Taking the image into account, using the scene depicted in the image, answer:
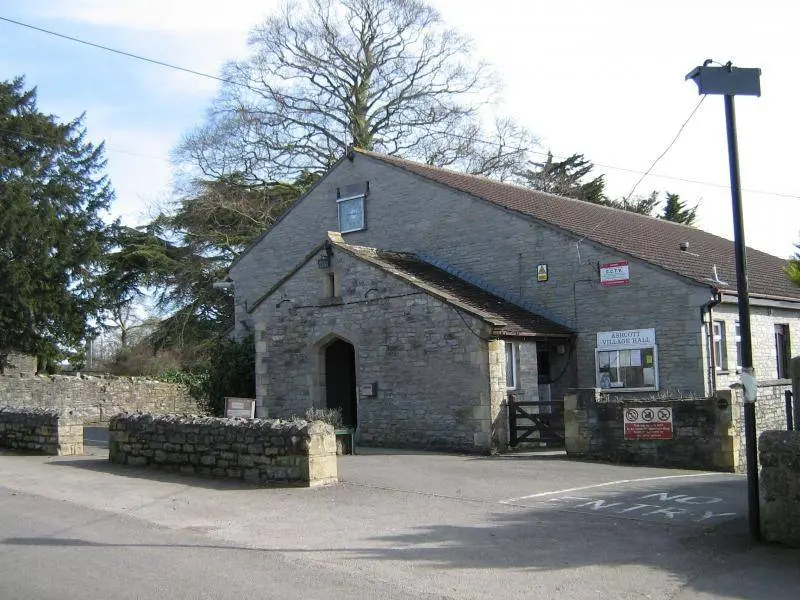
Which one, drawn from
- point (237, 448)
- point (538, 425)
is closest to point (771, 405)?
point (538, 425)

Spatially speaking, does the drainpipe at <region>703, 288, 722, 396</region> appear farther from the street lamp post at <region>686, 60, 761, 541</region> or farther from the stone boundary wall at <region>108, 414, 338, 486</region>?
the stone boundary wall at <region>108, 414, 338, 486</region>

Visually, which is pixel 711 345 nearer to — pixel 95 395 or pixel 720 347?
pixel 720 347

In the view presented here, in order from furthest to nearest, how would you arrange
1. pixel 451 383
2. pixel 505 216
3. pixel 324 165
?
pixel 324 165 → pixel 505 216 → pixel 451 383

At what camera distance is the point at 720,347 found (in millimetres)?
19984

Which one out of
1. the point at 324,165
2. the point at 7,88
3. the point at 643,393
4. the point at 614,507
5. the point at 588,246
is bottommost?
the point at 614,507

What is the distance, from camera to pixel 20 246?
1385 inches

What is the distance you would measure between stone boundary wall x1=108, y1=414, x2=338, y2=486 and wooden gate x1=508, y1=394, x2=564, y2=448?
6.41 metres

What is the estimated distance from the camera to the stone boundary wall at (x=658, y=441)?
14.6 meters

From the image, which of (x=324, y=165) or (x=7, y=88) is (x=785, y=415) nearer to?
(x=324, y=165)

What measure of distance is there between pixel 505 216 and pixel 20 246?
23633mm

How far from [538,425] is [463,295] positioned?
14.0 ft

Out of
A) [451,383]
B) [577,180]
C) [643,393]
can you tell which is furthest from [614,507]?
[577,180]

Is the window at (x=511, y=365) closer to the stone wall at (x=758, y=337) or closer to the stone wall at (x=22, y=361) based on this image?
the stone wall at (x=758, y=337)

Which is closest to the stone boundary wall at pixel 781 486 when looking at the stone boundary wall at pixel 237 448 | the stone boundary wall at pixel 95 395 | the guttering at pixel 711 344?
the stone boundary wall at pixel 237 448
